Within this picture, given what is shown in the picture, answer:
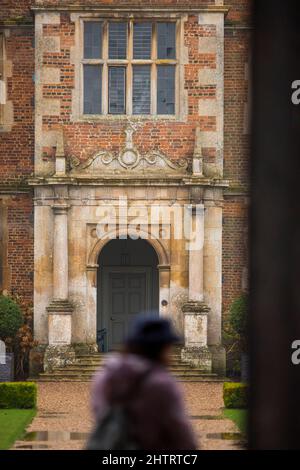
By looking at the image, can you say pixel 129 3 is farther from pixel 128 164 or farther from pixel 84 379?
pixel 84 379

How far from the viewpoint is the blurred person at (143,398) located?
17.4ft

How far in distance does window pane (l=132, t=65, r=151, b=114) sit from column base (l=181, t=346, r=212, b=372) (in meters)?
4.74

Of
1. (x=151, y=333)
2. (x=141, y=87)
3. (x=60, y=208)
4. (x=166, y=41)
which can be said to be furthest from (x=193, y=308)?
(x=151, y=333)

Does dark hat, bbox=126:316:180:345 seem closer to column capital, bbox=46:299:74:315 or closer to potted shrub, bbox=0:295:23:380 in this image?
potted shrub, bbox=0:295:23:380

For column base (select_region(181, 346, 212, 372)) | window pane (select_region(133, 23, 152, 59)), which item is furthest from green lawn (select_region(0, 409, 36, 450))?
window pane (select_region(133, 23, 152, 59))

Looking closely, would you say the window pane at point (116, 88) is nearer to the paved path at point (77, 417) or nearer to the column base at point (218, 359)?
the column base at point (218, 359)

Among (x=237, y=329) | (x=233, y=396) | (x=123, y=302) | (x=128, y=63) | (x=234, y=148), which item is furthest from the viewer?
(x=123, y=302)

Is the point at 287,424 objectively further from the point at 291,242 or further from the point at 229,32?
the point at 229,32

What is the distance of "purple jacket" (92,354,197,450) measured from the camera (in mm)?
5297

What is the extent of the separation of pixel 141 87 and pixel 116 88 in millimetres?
482

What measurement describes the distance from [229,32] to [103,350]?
23.3 feet

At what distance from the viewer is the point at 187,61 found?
22.8 m

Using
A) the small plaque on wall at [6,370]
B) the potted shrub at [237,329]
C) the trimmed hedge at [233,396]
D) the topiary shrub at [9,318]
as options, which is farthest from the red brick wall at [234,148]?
the trimmed hedge at [233,396]

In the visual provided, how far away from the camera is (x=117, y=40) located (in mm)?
22781
